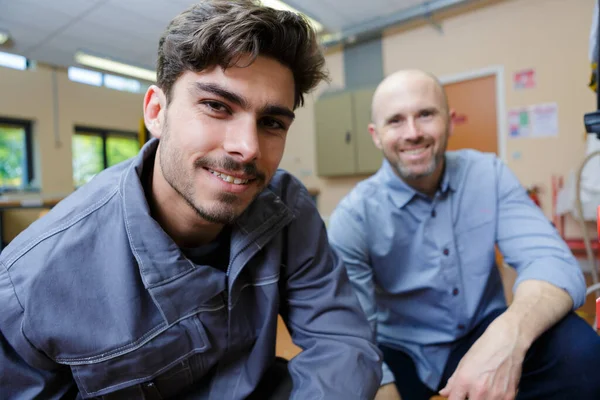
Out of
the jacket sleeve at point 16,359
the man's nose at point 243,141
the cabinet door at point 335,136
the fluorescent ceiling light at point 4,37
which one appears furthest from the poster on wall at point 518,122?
the fluorescent ceiling light at point 4,37

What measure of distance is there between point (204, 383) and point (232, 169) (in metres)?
0.51

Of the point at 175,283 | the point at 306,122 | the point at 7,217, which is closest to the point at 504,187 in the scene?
the point at 175,283

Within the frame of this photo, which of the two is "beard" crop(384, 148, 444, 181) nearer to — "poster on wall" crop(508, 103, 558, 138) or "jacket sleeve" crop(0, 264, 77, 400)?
"jacket sleeve" crop(0, 264, 77, 400)

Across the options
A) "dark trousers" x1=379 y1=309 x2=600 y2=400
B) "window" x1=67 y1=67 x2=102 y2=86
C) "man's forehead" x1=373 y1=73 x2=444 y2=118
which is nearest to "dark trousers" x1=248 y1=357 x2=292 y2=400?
"dark trousers" x1=379 y1=309 x2=600 y2=400

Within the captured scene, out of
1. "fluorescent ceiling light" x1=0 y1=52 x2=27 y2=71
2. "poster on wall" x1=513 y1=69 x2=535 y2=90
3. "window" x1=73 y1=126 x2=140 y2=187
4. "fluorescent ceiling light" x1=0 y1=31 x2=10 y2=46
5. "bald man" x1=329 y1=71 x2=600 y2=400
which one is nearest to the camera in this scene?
"bald man" x1=329 y1=71 x2=600 y2=400

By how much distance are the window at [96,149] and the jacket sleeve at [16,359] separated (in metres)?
5.53

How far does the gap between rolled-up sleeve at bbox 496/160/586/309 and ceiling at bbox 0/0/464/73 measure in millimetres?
3442

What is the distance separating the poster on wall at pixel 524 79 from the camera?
12.3ft

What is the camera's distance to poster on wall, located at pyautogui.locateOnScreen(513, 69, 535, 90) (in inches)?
147

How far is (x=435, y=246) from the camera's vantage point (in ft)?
4.10

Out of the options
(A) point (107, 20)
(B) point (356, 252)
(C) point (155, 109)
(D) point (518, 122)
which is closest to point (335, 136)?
(D) point (518, 122)

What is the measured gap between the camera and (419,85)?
4.22ft

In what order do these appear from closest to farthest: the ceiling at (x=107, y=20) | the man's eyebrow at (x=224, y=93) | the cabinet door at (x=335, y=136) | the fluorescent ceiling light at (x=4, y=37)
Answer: the man's eyebrow at (x=224, y=93), the ceiling at (x=107, y=20), the fluorescent ceiling light at (x=4, y=37), the cabinet door at (x=335, y=136)

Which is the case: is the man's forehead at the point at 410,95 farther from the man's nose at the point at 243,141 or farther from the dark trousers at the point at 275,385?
the dark trousers at the point at 275,385
